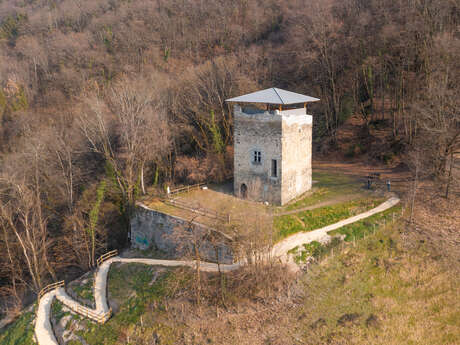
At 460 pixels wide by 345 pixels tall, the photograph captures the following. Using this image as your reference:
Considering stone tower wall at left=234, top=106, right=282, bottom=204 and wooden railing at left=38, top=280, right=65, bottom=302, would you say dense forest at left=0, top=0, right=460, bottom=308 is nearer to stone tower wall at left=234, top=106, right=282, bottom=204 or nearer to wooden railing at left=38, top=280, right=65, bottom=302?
wooden railing at left=38, top=280, right=65, bottom=302

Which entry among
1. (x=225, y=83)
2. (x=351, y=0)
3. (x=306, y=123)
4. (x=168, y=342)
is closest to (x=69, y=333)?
(x=168, y=342)

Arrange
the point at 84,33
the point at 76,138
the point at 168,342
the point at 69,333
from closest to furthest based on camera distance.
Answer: the point at 168,342 < the point at 69,333 < the point at 76,138 < the point at 84,33

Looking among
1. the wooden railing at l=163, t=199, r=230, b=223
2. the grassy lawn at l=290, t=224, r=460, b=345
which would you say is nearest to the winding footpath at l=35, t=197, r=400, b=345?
the grassy lawn at l=290, t=224, r=460, b=345

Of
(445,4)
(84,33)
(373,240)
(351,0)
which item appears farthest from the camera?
(84,33)

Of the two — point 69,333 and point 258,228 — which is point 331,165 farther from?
point 69,333

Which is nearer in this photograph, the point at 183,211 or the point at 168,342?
Answer: the point at 168,342

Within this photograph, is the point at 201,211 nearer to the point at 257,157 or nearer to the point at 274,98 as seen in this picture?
the point at 257,157

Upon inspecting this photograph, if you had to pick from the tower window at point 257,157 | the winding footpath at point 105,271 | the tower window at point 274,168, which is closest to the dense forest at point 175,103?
the winding footpath at point 105,271
